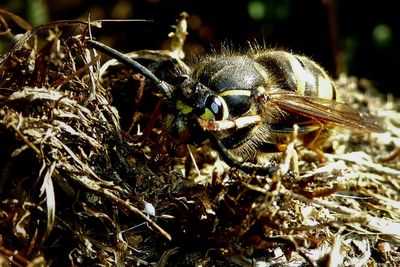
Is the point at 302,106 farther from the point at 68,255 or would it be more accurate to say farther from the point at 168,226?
the point at 68,255

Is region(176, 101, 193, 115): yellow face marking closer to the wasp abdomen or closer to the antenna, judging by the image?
the antenna

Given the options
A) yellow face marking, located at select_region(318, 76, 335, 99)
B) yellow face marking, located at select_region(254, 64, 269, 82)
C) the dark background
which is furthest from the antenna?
the dark background

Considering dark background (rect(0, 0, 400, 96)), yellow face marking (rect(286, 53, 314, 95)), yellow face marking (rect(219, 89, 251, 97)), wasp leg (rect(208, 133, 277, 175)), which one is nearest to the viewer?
wasp leg (rect(208, 133, 277, 175))

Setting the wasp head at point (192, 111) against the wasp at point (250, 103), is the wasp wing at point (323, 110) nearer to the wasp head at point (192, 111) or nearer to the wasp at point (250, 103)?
the wasp at point (250, 103)

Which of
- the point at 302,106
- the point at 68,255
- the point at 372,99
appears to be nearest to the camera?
the point at 68,255

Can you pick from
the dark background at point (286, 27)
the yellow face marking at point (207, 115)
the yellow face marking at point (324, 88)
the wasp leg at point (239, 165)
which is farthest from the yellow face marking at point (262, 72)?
the dark background at point (286, 27)

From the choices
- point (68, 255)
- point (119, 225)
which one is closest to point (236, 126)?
point (119, 225)
